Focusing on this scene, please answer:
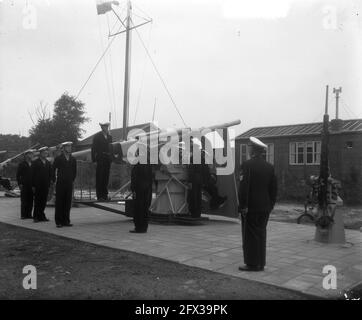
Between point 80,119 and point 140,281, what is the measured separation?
2389 inches

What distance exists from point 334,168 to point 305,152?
347cm

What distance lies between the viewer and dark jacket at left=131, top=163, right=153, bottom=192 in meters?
10.1

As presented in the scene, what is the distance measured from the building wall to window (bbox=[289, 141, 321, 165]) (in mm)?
282

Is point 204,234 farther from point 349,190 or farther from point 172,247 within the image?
point 349,190

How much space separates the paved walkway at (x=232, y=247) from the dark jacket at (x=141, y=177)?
39.8 inches

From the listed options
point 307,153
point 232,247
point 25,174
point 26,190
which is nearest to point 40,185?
point 26,190

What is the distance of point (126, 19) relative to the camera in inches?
765

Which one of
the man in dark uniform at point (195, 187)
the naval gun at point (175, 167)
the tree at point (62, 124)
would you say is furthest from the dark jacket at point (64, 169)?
the tree at point (62, 124)

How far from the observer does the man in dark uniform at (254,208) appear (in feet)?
20.7

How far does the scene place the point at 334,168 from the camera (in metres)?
30.0

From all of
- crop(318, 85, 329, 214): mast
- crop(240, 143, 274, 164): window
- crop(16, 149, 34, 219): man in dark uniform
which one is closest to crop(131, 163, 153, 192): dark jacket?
crop(318, 85, 329, 214): mast

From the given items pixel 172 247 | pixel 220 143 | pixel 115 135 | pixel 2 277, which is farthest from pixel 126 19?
pixel 115 135

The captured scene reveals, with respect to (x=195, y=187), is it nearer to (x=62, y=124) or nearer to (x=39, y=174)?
(x=39, y=174)

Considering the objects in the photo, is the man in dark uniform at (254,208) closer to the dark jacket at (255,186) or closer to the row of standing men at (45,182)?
the dark jacket at (255,186)
